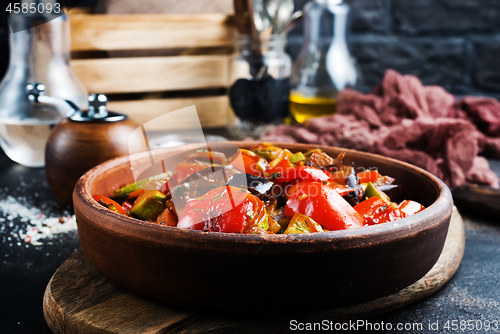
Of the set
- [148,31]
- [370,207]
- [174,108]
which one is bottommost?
[174,108]

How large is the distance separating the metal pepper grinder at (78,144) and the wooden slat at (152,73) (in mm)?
789

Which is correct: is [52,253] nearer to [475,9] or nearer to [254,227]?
[254,227]

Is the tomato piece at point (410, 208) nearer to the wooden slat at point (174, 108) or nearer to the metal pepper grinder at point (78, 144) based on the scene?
the metal pepper grinder at point (78, 144)

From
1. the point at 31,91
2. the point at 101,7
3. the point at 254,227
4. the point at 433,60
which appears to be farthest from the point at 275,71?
the point at 254,227

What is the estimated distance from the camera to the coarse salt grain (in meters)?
1.11

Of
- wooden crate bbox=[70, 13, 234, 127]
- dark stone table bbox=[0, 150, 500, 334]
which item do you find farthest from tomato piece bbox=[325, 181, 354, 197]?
wooden crate bbox=[70, 13, 234, 127]

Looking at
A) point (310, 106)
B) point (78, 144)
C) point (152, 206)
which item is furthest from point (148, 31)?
point (152, 206)

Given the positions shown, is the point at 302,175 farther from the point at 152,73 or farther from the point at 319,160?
the point at 152,73

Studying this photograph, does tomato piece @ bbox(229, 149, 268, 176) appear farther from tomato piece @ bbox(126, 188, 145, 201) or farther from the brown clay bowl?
the brown clay bowl

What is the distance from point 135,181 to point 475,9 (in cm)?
256

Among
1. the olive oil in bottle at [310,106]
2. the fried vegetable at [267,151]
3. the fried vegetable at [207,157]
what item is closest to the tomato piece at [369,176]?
the fried vegetable at [267,151]

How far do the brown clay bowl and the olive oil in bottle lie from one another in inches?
55.0

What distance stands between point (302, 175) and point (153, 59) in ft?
4.87

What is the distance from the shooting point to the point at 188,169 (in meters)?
0.87
